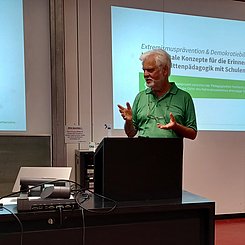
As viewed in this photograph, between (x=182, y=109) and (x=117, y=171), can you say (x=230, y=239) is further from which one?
(x=117, y=171)

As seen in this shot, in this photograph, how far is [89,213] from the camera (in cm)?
117

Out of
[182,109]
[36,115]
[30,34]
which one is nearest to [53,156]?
[36,115]

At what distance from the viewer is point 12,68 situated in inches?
Result: 131

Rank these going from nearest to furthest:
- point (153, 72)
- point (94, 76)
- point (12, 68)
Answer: point (153, 72)
point (12, 68)
point (94, 76)

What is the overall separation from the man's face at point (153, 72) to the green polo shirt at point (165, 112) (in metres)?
0.10

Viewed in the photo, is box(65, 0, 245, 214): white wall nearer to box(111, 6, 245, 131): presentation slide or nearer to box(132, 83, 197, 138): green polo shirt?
box(111, 6, 245, 131): presentation slide

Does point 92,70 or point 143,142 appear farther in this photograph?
point 92,70

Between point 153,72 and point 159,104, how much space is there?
0.21 meters

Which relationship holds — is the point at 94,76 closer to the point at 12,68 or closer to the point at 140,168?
the point at 12,68

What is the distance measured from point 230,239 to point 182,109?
A: 6.06 ft

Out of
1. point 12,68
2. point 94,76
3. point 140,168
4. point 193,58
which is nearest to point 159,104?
point 140,168

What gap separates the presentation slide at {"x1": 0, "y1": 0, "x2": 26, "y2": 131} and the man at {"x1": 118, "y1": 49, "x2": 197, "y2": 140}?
1723mm

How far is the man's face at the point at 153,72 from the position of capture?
1.91 m

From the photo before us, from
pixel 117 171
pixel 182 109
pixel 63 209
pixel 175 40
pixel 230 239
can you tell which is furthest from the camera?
pixel 175 40
